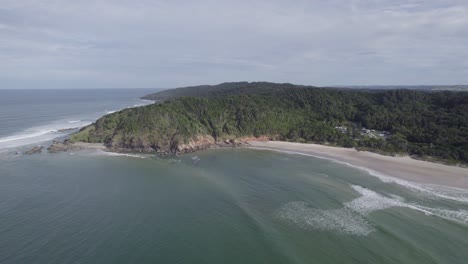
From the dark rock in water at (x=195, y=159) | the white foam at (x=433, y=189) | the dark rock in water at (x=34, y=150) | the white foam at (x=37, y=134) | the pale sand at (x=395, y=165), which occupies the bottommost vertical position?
the white foam at (x=433, y=189)

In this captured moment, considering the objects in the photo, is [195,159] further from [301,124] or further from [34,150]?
[301,124]

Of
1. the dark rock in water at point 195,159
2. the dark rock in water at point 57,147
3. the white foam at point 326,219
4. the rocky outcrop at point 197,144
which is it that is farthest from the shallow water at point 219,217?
the rocky outcrop at point 197,144

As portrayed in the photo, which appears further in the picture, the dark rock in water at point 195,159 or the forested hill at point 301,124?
the forested hill at point 301,124

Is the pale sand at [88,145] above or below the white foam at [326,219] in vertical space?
above

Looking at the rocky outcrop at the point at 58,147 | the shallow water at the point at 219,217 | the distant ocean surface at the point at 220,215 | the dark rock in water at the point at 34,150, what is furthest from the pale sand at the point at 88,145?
the shallow water at the point at 219,217

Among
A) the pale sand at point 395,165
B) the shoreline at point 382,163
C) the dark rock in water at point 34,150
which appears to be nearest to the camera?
the pale sand at point 395,165

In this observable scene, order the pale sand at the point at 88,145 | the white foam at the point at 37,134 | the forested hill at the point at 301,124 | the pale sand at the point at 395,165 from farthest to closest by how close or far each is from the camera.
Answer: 1. the white foam at the point at 37,134
2. the pale sand at the point at 88,145
3. the forested hill at the point at 301,124
4. the pale sand at the point at 395,165

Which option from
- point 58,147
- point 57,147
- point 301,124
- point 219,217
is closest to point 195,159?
point 219,217

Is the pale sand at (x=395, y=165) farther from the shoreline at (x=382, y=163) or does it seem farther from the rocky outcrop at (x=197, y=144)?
the rocky outcrop at (x=197, y=144)
